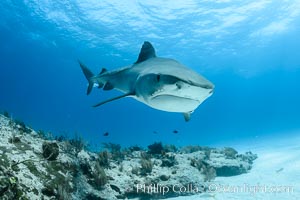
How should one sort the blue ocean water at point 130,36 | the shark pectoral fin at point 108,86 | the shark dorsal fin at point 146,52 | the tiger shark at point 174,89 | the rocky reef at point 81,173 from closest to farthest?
the tiger shark at point 174,89
the rocky reef at point 81,173
the shark dorsal fin at point 146,52
the shark pectoral fin at point 108,86
the blue ocean water at point 130,36

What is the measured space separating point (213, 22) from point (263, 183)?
31.9m

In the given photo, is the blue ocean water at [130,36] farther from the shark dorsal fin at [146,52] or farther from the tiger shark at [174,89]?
the tiger shark at [174,89]

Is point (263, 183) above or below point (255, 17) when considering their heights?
below

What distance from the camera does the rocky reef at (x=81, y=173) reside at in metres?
4.84

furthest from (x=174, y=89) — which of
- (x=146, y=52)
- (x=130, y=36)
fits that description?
(x=130, y=36)

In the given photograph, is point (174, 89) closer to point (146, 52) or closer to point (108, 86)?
point (146, 52)

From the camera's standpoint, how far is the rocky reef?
4.84m

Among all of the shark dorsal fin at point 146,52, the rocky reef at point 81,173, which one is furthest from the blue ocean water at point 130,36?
the shark dorsal fin at point 146,52

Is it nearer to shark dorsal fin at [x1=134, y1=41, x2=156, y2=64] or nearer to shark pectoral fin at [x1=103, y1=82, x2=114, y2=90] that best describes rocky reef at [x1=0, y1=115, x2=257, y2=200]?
shark pectoral fin at [x1=103, y1=82, x2=114, y2=90]

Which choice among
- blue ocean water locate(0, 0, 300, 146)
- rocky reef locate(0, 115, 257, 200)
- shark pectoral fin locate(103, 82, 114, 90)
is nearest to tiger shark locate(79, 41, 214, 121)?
shark pectoral fin locate(103, 82, 114, 90)

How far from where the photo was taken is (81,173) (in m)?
6.80

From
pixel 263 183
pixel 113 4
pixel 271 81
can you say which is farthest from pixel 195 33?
pixel 271 81

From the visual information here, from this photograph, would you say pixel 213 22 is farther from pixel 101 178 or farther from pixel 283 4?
pixel 101 178

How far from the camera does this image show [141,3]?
31.4 meters
